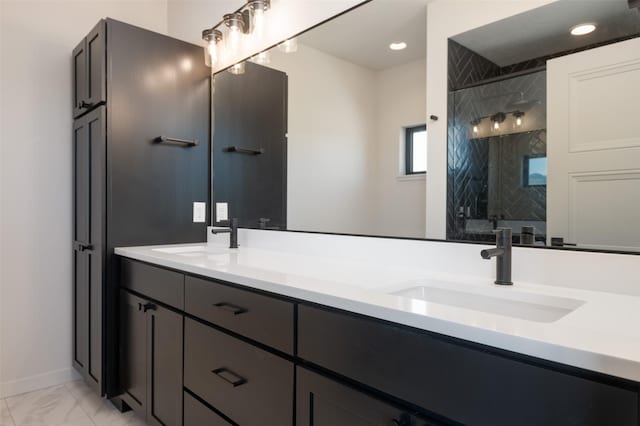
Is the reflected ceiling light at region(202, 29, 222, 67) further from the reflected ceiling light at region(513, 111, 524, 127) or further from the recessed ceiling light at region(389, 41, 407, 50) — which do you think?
the reflected ceiling light at region(513, 111, 524, 127)

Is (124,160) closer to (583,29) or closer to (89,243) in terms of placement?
(89,243)

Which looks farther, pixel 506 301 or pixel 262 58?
pixel 262 58

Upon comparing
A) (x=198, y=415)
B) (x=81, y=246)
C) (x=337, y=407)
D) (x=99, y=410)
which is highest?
(x=81, y=246)

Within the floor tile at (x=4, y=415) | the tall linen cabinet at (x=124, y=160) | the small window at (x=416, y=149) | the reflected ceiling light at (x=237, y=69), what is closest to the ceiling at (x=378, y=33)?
the small window at (x=416, y=149)

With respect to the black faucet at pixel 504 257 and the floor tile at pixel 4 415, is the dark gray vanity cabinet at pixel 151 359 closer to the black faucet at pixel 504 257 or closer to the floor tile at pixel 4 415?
the floor tile at pixel 4 415

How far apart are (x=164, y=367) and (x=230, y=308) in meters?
0.62

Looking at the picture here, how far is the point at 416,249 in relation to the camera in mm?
1434

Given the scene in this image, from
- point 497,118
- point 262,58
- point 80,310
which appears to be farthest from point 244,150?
point 497,118

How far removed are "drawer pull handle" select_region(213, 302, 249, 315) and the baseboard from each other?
1.73 meters

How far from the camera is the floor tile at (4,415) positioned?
6.37 feet

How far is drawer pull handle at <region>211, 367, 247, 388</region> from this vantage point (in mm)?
1236

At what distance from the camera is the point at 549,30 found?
1144mm

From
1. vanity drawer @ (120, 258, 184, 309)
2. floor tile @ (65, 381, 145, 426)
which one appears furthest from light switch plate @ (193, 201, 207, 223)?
floor tile @ (65, 381, 145, 426)

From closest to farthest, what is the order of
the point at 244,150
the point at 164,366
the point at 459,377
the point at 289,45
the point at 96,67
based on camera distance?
1. the point at 459,377
2. the point at 164,366
3. the point at 289,45
4. the point at 96,67
5. the point at 244,150
